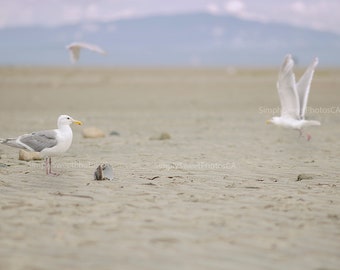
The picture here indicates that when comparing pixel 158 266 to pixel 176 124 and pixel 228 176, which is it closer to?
pixel 228 176

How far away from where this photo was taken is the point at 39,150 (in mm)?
8453

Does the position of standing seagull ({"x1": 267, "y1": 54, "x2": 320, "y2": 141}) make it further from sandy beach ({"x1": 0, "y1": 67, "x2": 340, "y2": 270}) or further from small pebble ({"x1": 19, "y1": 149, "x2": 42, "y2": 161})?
small pebble ({"x1": 19, "y1": 149, "x2": 42, "y2": 161})

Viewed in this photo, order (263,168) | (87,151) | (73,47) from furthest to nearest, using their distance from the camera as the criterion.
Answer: (73,47), (87,151), (263,168)

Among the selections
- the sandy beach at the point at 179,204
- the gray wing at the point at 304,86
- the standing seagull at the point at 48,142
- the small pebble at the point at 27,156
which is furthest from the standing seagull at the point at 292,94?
the small pebble at the point at 27,156

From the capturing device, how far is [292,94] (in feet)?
36.9

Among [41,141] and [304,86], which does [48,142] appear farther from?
[304,86]

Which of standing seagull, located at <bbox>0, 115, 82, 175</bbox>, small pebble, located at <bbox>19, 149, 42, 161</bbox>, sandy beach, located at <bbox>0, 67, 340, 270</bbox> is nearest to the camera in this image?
sandy beach, located at <bbox>0, 67, 340, 270</bbox>

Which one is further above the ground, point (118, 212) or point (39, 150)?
point (39, 150)

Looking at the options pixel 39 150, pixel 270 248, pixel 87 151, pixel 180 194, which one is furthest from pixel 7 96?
pixel 270 248

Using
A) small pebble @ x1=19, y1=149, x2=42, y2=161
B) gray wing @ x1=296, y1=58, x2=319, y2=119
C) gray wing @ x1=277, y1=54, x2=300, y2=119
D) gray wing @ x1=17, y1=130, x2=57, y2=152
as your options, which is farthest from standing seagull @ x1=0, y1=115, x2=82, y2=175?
gray wing @ x1=296, y1=58, x2=319, y2=119

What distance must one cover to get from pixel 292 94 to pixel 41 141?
16.0 ft

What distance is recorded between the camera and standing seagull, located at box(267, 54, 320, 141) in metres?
10.9

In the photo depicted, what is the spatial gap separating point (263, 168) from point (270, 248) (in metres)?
4.10

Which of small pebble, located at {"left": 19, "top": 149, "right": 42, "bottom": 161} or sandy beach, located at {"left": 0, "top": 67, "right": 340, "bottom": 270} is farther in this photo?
small pebble, located at {"left": 19, "top": 149, "right": 42, "bottom": 161}
